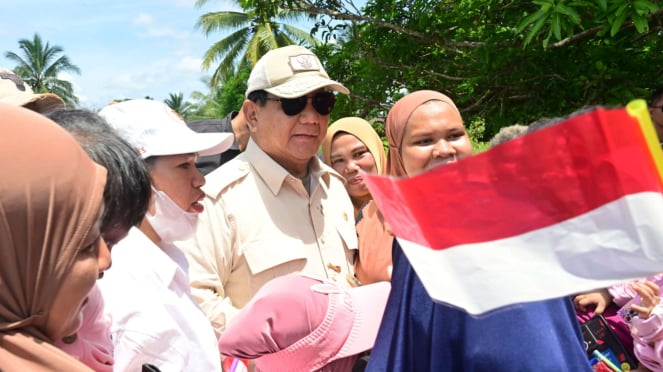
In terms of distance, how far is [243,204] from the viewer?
115 inches

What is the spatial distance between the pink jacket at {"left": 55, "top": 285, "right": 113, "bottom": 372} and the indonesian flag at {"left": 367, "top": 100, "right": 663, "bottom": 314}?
696mm

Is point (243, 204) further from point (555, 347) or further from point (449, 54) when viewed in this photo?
point (449, 54)

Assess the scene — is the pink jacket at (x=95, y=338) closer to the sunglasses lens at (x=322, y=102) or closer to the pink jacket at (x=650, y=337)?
the sunglasses lens at (x=322, y=102)

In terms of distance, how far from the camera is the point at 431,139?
241 cm

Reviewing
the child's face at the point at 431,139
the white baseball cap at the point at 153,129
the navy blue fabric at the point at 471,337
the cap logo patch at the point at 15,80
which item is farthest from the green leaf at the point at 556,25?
the cap logo patch at the point at 15,80

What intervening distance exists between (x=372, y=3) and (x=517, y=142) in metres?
5.63

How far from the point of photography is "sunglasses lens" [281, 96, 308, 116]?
3.05 meters

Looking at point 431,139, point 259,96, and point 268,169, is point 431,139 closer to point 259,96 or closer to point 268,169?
point 268,169

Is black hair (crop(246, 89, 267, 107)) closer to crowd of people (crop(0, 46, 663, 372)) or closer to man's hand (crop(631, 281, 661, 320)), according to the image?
crowd of people (crop(0, 46, 663, 372))

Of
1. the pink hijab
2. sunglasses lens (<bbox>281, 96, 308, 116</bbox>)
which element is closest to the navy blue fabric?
the pink hijab

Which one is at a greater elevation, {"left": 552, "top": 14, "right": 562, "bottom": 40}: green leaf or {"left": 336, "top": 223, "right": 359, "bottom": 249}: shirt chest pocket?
{"left": 552, "top": 14, "right": 562, "bottom": 40}: green leaf

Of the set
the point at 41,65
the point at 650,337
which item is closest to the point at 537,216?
the point at 650,337

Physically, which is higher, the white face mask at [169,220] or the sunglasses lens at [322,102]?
the sunglasses lens at [322,102]

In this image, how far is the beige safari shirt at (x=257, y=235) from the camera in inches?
107
